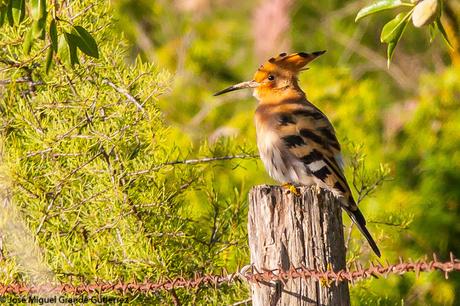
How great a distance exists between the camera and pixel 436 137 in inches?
269

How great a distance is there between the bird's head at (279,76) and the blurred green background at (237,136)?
29cm

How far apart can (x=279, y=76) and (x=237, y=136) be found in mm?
666

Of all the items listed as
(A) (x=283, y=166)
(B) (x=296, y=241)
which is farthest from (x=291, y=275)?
(A) (x=283, y=166)

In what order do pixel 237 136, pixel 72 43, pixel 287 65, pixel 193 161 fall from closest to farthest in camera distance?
pixel 72 43, pixel 193 161, pixel 287 65, pixel 237 136

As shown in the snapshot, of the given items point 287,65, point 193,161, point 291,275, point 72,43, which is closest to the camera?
point 291,275

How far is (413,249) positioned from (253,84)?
80.1 inches

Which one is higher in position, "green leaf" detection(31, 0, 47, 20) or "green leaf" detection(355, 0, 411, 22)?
"green leaf" detection(355, 0, 411, 22)

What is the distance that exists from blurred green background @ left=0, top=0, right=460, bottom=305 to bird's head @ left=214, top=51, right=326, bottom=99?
29 centimetres

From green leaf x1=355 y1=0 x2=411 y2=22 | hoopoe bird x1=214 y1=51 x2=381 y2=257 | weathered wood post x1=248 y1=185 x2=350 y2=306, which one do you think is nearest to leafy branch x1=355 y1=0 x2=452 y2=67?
green leaf x1=355 y1=0 x2=411 y2=22

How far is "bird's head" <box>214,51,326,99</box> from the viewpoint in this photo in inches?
192

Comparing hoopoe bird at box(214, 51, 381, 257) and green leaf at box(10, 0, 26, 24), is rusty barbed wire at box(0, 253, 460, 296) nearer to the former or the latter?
green leaf at box(10, 0, 26, 24)

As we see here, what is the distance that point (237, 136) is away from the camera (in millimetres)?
5457

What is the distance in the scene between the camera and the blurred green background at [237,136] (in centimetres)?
396

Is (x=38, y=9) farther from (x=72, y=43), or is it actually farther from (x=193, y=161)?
(x=193, y=161)
